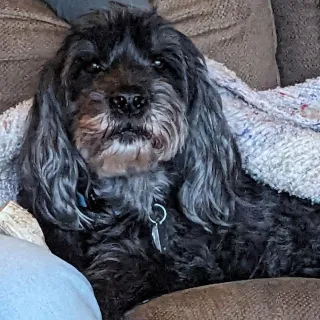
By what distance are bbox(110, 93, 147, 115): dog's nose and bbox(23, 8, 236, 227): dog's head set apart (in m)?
0.01

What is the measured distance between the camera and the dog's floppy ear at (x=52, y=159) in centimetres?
168

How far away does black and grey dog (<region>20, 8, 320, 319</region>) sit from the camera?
1.61m

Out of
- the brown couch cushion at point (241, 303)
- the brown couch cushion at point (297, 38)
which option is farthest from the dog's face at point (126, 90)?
the brown couch cushion at point (297, 38)

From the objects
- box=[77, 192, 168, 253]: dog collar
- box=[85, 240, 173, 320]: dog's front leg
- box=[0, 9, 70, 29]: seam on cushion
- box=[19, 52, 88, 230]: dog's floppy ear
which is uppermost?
box=[0, 9, 70, 29]: seam on cushion

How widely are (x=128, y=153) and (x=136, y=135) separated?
0.13ft

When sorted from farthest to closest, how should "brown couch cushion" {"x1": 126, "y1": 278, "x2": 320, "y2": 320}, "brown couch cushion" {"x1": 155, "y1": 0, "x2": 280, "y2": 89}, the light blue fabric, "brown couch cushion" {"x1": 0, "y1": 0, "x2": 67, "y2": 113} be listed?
1. "brown couch cushion" {"x1": 155, "y1": 0, "x2": 280, "y2": 89}
2. "brown couch cushion" {"x1": 0, "y1": 0, "x2": 67, "y2": 113}
3. "brown couch cushion" {"x1": 126, "y1": 278, "x2": 320, "y2": 320}
4. the light blue fabric

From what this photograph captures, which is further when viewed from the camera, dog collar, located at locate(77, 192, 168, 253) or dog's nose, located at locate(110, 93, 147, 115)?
dog collar, located at locate(77, 192, 168, 253)

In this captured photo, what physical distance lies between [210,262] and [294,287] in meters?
0.30

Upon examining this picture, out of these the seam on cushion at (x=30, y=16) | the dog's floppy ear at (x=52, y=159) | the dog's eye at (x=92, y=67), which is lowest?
the dog's floppy ear at (x=52, y=159)

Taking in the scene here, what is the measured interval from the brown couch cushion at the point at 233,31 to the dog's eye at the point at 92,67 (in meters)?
0.51

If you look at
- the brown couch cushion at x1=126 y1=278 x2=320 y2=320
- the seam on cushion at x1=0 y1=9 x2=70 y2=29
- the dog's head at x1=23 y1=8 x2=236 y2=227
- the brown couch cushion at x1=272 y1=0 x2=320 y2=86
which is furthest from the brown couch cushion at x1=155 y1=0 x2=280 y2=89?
the brown couch cushion at x1=126 y1=278 x2=320 y2=320

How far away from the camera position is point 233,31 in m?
2.18

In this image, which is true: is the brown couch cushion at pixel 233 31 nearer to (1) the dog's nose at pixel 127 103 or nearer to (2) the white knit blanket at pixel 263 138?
(2) the white knit blanket at pixel 263 138

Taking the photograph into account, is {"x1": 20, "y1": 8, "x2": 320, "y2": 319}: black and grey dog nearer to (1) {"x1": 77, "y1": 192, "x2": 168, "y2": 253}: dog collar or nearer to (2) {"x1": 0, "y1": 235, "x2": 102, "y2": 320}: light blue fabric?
(1) {"x1": 77, "y1": 192, "x2": 168, "y2": 253}: dog collar
